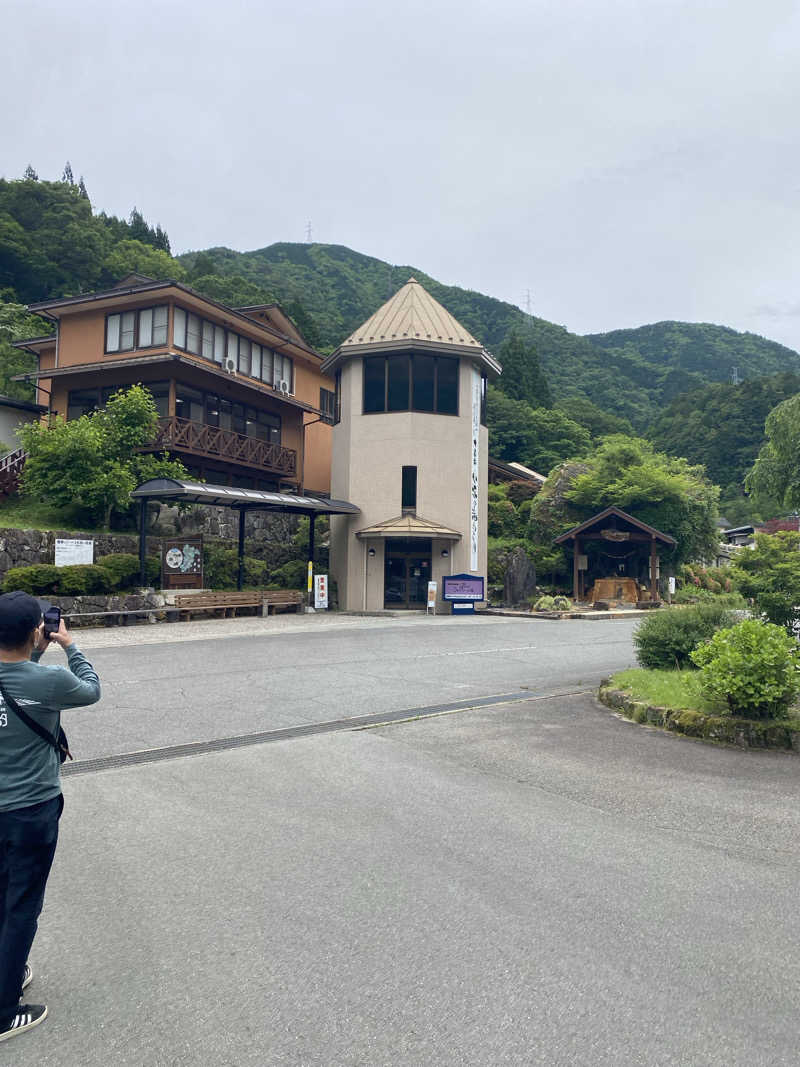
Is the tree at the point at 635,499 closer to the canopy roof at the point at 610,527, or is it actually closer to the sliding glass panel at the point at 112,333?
the canopy roof at the point at 610,527

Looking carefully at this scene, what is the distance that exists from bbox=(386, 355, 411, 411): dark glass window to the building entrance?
5.71 meters

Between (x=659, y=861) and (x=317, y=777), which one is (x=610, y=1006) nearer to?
(x=659, y=861)

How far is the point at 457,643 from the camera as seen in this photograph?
1839 centimetres

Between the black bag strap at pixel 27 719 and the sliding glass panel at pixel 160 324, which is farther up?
the sliding glass panel at pixel 160 324

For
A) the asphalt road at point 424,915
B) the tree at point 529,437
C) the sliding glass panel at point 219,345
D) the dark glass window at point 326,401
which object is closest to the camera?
the asphalt road at point 424,915

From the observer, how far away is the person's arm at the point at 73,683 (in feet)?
10.5

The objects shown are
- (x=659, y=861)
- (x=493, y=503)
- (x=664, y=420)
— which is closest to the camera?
(x=659, y=861)

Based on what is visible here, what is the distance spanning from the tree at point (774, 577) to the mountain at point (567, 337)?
59614mm

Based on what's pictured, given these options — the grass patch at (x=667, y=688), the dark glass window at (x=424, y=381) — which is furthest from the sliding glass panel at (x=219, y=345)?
the grass patch at (x=667, y=688)

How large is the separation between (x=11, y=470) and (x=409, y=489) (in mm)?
15347

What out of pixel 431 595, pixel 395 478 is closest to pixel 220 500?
pixel 395 478

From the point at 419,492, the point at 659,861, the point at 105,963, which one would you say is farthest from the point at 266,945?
the point at 419,492

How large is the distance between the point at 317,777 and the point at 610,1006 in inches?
152

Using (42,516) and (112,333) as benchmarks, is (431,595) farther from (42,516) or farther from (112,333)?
(112,333)
